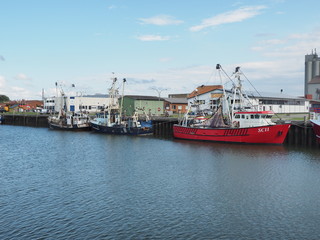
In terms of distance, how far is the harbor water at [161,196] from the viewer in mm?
19562

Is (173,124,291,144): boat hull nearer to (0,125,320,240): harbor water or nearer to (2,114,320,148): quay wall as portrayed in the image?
(2,114,320,148): quay wall

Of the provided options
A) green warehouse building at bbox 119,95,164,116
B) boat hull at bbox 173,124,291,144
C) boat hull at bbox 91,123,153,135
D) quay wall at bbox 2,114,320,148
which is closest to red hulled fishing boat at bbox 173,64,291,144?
boat hull at bbox 173,124,291,144

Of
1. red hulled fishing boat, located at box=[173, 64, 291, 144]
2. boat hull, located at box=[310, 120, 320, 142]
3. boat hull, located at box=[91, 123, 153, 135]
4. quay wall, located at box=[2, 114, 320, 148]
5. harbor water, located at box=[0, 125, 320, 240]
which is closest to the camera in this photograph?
harbor water, located at box=[0, 125, 320, 240]

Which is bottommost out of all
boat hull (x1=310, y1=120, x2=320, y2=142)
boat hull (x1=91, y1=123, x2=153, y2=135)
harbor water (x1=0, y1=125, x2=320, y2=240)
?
harbor water (x1=0, y1=125, x2=320, y2=240)

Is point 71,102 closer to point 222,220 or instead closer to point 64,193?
point 64,193

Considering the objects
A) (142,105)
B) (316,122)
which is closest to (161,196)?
(316,122)

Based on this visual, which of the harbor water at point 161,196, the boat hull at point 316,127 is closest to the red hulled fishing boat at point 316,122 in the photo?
the boat hull at point 316,127

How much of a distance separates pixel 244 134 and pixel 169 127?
22.8 meters

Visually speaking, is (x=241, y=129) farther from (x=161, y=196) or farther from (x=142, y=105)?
(x=142, y=105)

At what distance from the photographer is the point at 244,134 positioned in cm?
5300

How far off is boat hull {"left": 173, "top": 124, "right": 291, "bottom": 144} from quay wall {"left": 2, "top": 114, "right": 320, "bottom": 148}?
12.2ft

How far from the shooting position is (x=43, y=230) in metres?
19.4

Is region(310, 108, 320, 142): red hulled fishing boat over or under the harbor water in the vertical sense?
over

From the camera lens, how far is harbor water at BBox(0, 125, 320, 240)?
19.6m
